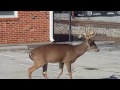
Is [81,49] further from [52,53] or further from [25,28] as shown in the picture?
[25,28]

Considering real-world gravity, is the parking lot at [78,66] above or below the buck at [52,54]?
below

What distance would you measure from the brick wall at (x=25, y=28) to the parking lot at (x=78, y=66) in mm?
1081

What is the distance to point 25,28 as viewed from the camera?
14.9 m

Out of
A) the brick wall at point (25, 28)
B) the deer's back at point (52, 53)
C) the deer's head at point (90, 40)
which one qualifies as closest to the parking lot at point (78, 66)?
the brick wall at point (25, 28)

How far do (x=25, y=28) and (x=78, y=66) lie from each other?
4.87 m

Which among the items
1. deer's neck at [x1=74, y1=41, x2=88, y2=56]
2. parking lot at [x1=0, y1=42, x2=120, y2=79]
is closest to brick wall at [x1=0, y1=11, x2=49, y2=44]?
parking lot at [x1=0, y1=42, x2=120, y2=79]

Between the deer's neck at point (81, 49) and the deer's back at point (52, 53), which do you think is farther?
the deer's neck at point (81, 49)

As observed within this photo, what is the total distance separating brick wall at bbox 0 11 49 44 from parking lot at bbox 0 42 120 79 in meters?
1.08

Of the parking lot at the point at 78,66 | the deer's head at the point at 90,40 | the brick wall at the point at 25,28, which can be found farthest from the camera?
Answer: the brick wall at the point at 25,28

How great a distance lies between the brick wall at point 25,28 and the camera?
1463 centimetres

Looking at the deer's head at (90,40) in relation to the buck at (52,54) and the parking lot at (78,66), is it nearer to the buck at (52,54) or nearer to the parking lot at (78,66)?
the buck at (52,54)
